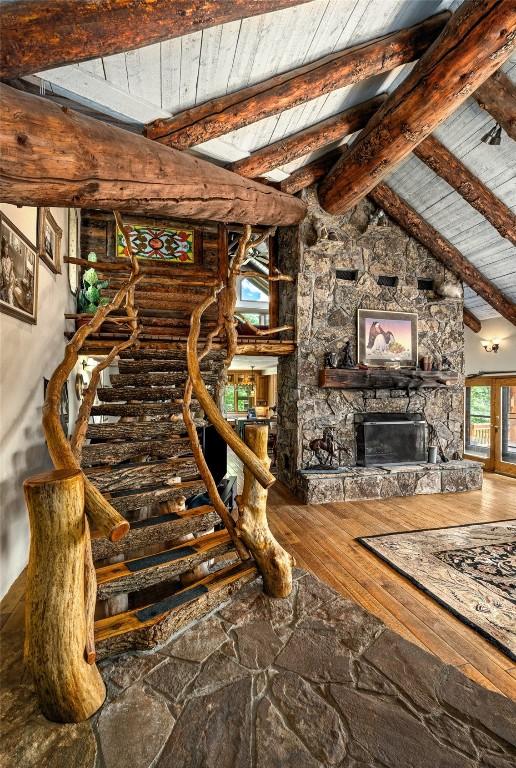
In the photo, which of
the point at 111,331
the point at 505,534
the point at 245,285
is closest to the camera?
the point at 505,534

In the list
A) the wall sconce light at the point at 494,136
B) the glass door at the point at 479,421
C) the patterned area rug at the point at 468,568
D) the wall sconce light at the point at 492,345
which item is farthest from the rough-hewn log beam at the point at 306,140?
the glass door at the point at 479,421

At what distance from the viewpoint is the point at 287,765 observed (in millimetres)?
1321

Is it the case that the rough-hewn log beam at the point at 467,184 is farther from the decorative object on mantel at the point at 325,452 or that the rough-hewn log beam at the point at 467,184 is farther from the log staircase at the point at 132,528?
the decorative object on mantel at the point at 325,452

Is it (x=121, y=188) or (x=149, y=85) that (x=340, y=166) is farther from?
(x=121, y=188)

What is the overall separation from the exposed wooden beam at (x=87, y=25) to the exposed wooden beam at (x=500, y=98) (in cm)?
286

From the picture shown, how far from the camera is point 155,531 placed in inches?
90.1

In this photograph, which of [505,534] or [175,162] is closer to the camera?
[175,162]

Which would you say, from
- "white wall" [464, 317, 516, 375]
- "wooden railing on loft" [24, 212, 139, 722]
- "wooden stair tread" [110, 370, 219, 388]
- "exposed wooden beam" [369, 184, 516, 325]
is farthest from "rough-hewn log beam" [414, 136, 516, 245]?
"wooden railing on loft" [24, 212, 139, 722]

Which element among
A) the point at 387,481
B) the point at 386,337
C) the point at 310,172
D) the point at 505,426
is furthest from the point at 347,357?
the point at 505,426

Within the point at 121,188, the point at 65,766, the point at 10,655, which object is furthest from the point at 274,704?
the point at 121,188

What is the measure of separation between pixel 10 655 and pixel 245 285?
10549mm

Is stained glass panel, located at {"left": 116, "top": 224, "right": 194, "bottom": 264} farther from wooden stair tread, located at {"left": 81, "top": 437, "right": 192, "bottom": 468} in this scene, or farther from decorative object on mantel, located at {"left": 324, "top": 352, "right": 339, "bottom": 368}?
wooden stair tread, located at {"left": 81, "top": 437, "right": 192, "bottom": 468}

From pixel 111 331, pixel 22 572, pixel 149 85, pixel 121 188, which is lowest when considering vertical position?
pixel 22 572

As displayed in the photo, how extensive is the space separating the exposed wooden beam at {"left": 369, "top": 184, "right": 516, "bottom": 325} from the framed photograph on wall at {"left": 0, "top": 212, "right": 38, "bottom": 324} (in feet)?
15.6
